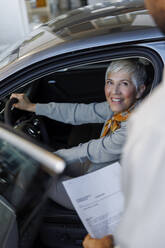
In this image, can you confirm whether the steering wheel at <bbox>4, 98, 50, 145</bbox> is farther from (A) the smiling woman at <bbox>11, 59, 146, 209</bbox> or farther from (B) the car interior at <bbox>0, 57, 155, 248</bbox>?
(A) the smiling woman at <bbox>11, 59, 146, 209</bbox>

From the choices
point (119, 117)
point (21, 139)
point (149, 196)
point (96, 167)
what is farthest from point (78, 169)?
point (149, 196)

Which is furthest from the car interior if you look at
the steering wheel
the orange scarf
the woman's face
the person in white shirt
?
the person in white shirt

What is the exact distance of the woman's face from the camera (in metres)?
1.77

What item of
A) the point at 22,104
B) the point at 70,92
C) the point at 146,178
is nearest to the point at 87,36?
the point at 22,104

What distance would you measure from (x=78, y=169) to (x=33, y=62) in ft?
1.99

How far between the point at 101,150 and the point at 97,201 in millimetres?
420

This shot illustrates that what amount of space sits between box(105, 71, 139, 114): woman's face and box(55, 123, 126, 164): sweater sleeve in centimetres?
14

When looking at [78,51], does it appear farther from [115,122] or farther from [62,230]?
[62,230]

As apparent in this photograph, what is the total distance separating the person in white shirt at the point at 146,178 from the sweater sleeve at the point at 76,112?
4.49 feet

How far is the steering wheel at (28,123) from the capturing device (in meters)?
1.92

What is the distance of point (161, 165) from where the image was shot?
692 mm

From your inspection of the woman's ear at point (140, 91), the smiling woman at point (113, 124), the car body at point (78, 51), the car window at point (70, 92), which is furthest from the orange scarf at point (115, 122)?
the car window at point (70, 92)

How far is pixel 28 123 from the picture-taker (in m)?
2.06

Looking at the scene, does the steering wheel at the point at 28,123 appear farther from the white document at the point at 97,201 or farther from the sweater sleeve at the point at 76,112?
the white document at the point at 97,201
